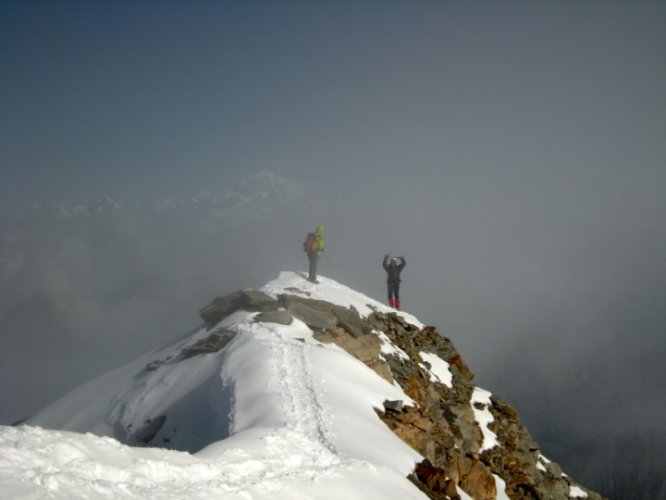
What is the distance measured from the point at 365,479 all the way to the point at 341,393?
503 centimetres

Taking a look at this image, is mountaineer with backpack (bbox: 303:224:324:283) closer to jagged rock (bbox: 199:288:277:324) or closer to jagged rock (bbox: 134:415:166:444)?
jagged rock (bbox: 199:288:277:324)

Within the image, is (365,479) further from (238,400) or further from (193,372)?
(193,372)

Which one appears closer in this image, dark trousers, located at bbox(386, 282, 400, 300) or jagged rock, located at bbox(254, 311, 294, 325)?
jagged rock, located at bbox(254, 311, 294, 325)

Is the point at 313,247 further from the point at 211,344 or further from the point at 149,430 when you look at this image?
the point at 149,430

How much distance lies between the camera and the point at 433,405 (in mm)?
21469

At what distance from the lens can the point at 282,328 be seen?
64.8 feet

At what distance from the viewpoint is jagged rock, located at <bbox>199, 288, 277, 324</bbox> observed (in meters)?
23.0

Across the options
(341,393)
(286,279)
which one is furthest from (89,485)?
(286,279)

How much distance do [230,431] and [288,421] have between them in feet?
5.73

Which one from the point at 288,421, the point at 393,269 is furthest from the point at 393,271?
the point at 288,421

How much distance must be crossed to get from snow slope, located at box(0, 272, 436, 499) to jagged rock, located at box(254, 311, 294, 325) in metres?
0.41

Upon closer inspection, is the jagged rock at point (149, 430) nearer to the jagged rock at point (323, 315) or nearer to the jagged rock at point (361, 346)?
the jagged rock at point (361, 346)

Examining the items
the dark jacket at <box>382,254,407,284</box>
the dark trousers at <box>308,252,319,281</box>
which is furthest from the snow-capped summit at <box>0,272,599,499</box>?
the dark jacket at <box>382,254,407,284</box>

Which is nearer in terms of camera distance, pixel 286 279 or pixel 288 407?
pixel 288 407
